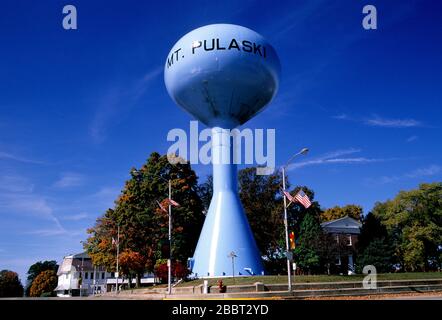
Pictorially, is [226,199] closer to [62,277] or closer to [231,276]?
[231,276]

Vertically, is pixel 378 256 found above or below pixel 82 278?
above

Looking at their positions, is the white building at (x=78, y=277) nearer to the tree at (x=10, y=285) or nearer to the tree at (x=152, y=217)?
the tree at (x=10, y=285)

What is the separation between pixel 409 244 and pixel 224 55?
114 feet

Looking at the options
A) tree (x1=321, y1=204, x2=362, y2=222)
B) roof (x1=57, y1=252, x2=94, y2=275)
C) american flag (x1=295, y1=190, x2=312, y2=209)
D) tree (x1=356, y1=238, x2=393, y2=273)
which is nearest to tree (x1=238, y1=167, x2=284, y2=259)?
tree (x1=356, y1=238, x2=393, y2=273)

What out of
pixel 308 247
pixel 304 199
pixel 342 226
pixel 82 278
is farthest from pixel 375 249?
pixel 82 278

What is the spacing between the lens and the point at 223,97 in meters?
34.0

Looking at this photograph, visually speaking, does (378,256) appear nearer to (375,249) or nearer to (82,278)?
(375,249)

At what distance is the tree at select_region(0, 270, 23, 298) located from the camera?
272 ft

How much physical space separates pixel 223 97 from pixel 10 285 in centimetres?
7217

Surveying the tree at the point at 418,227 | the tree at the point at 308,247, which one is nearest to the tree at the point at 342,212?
the tree at the point at 418,227

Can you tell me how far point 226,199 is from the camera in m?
33.1

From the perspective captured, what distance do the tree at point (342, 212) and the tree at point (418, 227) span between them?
25.8 meters

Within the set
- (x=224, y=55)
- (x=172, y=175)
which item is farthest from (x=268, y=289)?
(x=172, y=175)

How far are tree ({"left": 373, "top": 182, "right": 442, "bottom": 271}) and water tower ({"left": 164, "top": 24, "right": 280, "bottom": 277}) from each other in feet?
90.9
